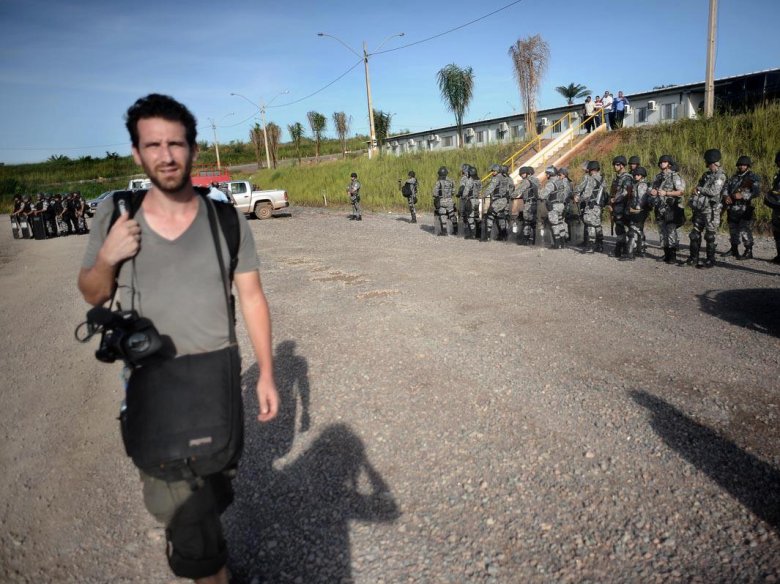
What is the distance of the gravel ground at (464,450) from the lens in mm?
2535

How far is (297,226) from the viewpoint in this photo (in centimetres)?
1906

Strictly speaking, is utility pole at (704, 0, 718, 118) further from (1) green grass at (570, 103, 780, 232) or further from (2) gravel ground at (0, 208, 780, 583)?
(2) gravel ground at (0, 208, 780, 583)

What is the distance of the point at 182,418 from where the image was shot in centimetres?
173

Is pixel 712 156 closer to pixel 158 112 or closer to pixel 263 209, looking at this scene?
pixel 158 112

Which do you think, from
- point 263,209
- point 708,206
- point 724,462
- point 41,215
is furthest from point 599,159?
point 41,215

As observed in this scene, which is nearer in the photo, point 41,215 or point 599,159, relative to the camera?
point 599,159

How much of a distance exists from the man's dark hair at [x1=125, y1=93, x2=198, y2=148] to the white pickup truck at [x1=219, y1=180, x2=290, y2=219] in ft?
68.4

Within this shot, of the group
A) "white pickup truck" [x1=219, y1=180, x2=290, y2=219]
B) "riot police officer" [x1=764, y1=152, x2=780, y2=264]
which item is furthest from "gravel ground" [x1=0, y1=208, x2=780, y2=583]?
"white pickup truck" [x1=219, y1=180, x2=290, y2=219]

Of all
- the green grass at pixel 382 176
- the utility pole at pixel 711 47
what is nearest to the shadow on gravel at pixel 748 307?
the utility pole at pixel 711 47

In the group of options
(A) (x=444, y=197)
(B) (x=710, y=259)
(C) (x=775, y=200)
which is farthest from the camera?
(A) (x=444, y=197)

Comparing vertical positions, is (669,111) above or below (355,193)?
above

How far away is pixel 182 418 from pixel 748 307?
22.1ft

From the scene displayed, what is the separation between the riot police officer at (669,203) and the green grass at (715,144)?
Answer: 4.12 meters

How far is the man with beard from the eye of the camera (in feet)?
5.98
